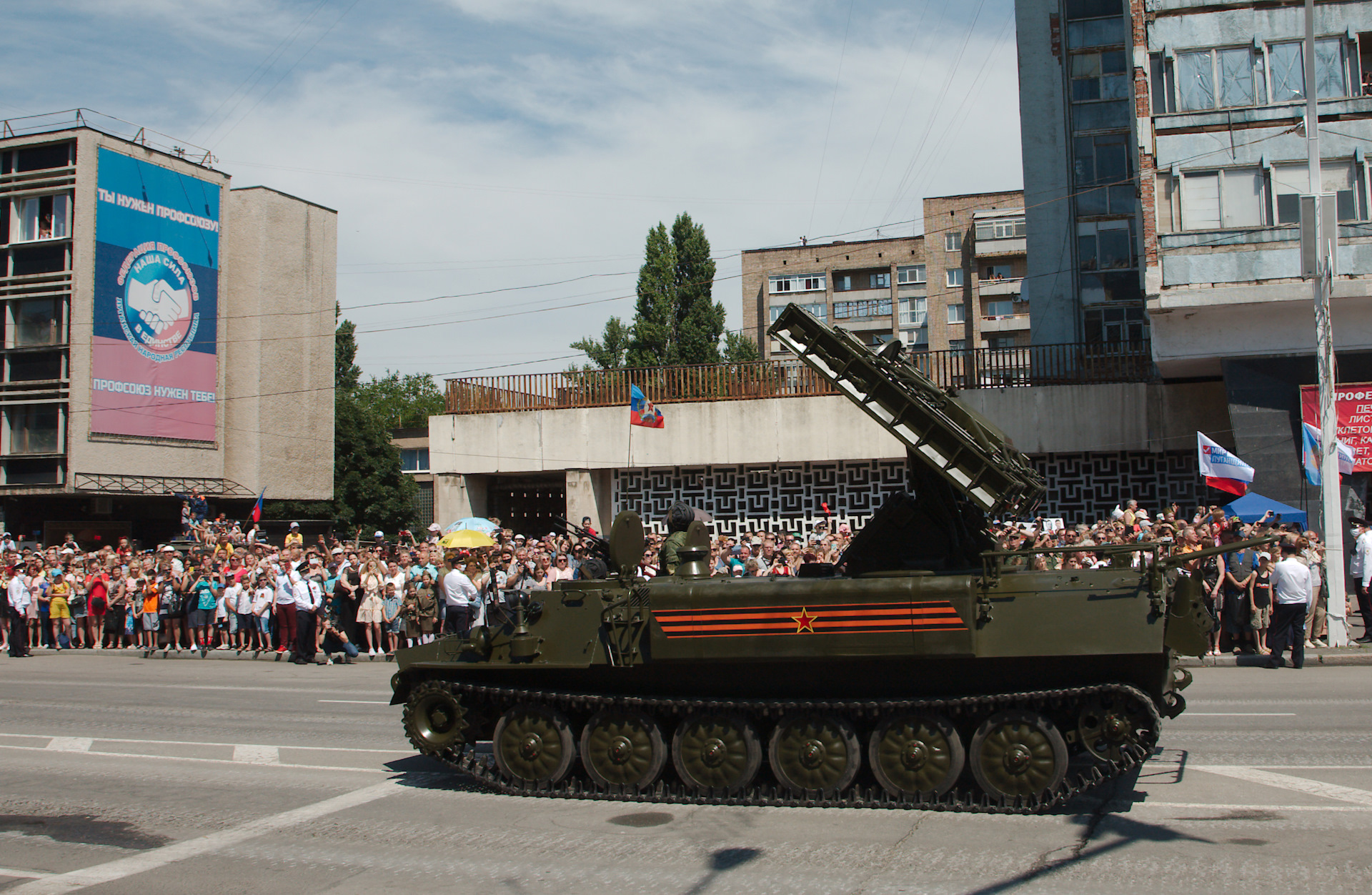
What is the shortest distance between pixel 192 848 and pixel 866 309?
2585 inches

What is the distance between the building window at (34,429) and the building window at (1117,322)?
36.1 m

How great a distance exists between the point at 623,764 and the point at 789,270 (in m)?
65.5

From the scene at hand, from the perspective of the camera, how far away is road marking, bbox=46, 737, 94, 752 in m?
11.6

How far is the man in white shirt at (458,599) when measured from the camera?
18453 millimetres

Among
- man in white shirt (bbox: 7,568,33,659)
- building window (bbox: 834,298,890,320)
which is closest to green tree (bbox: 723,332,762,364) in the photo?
building window (bbox: 834,298,890,320)

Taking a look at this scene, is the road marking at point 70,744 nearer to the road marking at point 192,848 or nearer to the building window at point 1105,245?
the road marking at point 192,848

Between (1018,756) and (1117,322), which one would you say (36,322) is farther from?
(1018,756)

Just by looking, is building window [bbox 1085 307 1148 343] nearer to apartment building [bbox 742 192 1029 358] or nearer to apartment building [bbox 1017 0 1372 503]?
apartment building [bbox 1017 0 1372 503]

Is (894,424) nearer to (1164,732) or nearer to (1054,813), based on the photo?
(1054,813)

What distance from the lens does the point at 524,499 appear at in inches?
1313

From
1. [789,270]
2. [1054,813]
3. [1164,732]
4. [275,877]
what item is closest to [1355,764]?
[1164,732]

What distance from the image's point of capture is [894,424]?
914 centimetres

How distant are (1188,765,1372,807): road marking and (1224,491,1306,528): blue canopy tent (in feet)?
40.3

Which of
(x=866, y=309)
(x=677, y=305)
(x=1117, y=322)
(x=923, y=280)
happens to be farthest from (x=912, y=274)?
(x=1117, y=322)
